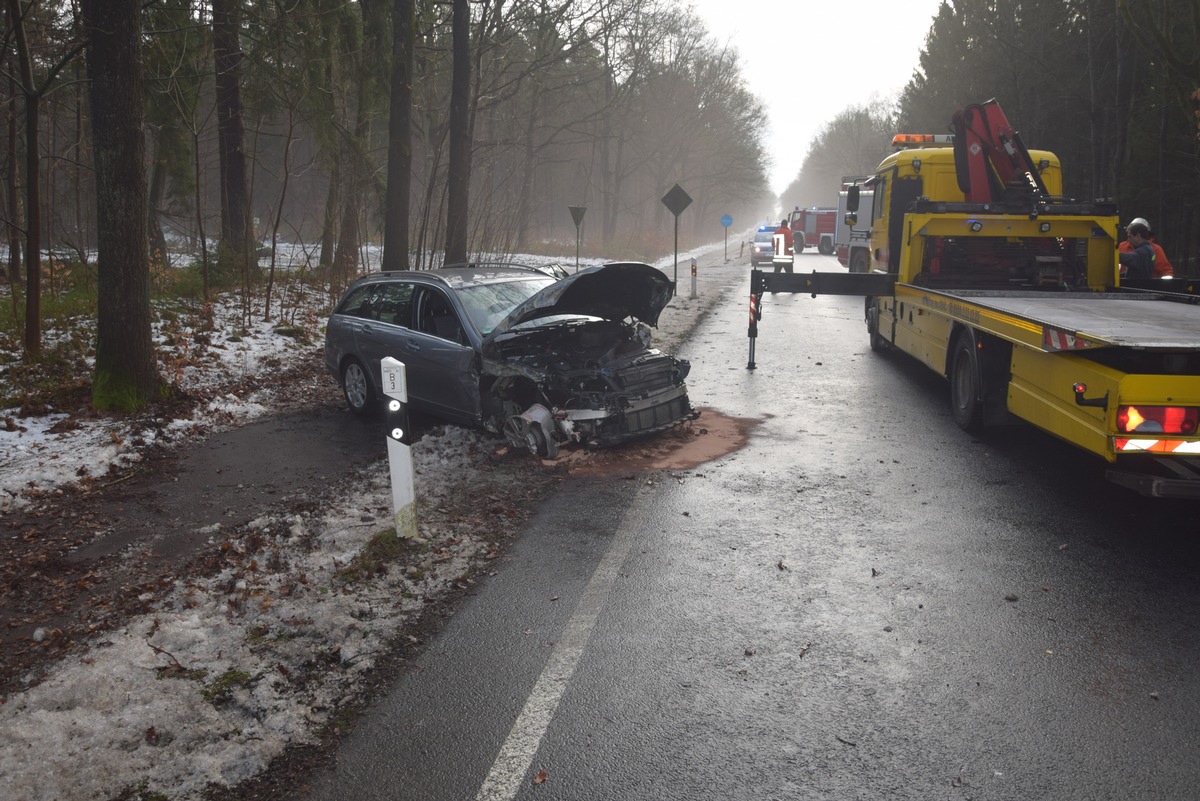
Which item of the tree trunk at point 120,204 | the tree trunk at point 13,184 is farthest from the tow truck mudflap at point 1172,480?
the tree trunk at point 13,184

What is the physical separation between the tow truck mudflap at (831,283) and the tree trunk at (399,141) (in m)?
7.89

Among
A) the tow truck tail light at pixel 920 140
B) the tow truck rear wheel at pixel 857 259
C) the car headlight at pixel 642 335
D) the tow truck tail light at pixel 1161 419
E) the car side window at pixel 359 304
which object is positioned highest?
the tow truck tail light at pixel 920 140

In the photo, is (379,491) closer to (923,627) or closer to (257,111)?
(923,627)

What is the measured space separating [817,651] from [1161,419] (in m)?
2.75

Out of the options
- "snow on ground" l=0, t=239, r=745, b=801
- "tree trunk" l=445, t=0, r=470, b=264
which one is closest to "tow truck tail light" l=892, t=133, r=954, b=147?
"tree trunk" l=445, t=0, r=470, b=264

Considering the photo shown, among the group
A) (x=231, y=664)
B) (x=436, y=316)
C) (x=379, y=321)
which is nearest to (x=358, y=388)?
(x=379, y=321)

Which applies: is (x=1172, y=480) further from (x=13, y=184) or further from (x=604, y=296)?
(x=13, y=184)

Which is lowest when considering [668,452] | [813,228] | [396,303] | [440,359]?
[668,452]

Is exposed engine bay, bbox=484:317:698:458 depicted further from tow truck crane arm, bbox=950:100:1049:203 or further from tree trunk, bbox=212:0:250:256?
tree trunk, bbox=212:0:250:256

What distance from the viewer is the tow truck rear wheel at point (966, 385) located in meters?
8.52

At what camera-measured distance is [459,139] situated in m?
18.3

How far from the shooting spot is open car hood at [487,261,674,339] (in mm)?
8086

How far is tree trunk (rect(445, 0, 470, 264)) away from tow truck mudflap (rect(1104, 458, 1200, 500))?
14.4 metres

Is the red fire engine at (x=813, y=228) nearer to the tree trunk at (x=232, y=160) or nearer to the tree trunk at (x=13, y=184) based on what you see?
the tree trunk at (x=232, y=160)
